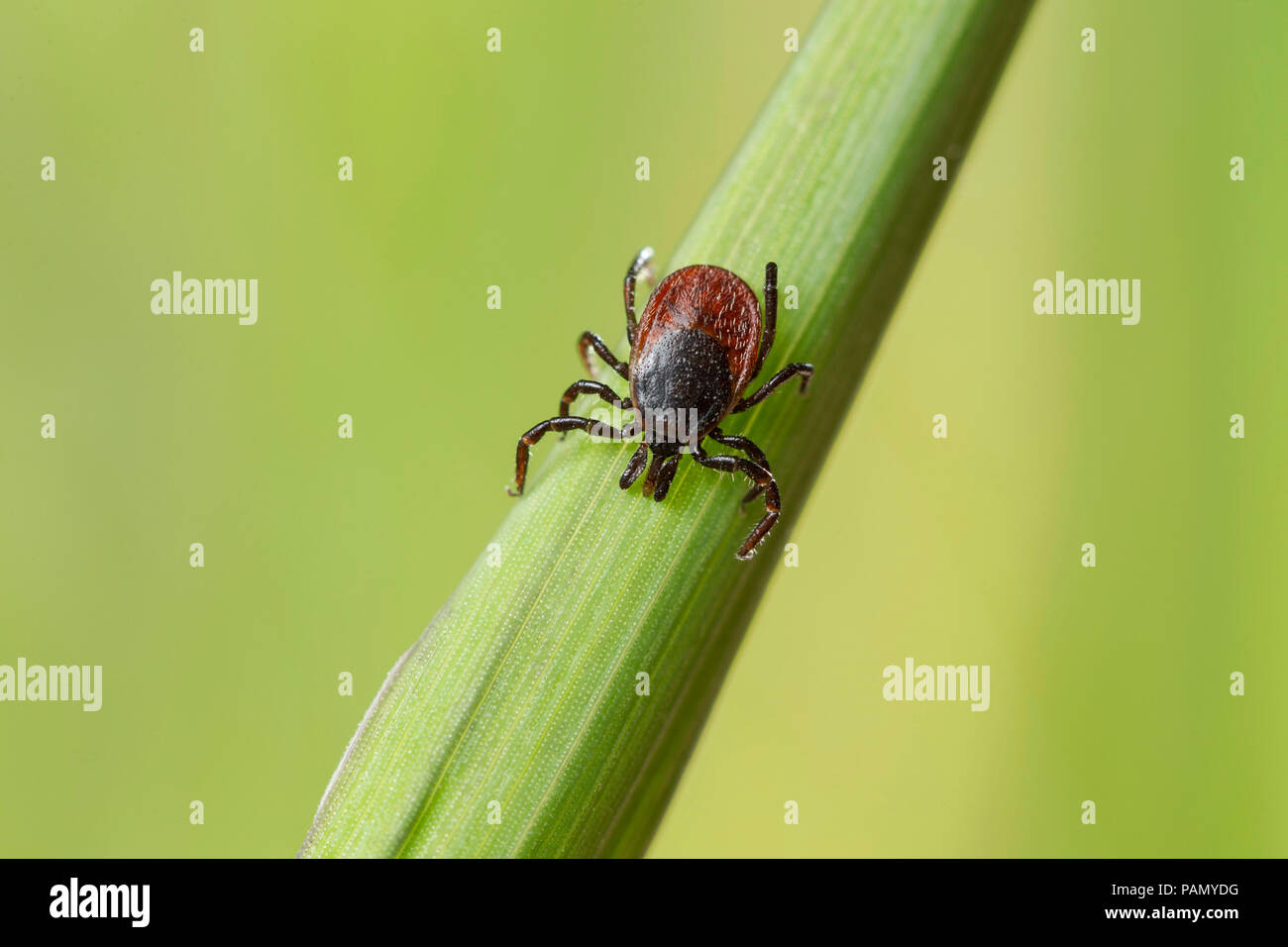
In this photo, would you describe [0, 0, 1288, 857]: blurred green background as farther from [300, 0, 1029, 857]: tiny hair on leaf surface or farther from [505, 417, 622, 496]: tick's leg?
[300, 0, 1029, 857]: tiny hair on leaf surface

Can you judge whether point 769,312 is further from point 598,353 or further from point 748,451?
point 598,353

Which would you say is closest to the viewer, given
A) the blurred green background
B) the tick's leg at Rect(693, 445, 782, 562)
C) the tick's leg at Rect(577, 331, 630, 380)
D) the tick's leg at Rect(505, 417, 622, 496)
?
the tick's leg at Rect(693, 445, 782, 562)

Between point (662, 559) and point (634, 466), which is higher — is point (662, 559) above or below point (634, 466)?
below

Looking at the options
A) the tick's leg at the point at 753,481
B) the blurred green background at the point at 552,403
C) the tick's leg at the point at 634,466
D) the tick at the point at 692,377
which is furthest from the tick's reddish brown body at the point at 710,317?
the blurred green background at the point at 552,403

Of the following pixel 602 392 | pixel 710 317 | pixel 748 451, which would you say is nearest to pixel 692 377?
pixel 710 317

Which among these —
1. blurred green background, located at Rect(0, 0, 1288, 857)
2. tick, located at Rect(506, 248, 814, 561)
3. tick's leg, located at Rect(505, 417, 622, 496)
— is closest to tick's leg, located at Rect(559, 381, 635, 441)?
tick, located at Rect(506, 248, 814, 561)
